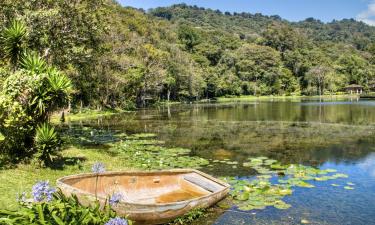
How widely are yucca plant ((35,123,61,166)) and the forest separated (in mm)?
2641

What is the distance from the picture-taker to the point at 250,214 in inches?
526

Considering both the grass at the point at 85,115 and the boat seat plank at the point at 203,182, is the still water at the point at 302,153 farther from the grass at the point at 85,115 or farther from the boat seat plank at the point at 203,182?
the grass at the point at 85,115

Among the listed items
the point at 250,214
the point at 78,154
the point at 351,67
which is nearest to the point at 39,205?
the point at 250,214

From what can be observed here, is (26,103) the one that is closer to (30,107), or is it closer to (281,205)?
(30,107)

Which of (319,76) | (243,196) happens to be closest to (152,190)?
(243,196)

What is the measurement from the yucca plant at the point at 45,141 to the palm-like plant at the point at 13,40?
471cm

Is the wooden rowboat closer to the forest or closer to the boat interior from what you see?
the boat interior

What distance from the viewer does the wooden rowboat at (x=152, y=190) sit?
1105 cm

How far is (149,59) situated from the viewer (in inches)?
3118

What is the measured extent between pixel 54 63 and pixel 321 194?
61.4 ft

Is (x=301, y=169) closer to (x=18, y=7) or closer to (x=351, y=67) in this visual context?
(x=18, y=7)

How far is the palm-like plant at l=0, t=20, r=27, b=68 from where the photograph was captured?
60.7 ft

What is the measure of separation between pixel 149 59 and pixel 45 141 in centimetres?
6401

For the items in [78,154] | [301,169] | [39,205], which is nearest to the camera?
[39,205]
